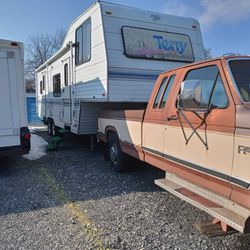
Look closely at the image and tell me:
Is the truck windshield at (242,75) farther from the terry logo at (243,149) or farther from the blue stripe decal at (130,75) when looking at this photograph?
the blue stripe decal at (130,75)

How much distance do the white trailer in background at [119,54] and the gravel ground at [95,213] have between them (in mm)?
1744

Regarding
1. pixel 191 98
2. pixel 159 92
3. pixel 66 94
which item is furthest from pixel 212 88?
pixel 66 94

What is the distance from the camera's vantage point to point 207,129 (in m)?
3.50

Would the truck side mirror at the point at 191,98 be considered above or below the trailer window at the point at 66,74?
below

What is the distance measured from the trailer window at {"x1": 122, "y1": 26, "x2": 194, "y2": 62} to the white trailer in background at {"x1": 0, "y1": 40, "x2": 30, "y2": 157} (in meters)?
2.43

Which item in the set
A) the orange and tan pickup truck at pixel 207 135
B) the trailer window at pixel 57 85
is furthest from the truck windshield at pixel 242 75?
the trailer window at pixel 57 85

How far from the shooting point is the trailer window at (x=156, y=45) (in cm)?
709

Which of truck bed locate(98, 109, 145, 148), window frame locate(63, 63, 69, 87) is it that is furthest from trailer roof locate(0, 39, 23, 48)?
window frame locate(63, 63, 69, 87)

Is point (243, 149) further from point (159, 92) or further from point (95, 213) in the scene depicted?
point (95, 213)

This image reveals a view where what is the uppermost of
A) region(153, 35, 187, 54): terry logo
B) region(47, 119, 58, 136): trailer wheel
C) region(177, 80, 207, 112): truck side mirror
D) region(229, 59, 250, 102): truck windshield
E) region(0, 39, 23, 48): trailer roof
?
region(153, 35, 187, 54): terry logo

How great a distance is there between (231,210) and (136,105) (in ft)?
16.0

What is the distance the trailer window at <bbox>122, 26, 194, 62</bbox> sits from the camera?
23.2ft

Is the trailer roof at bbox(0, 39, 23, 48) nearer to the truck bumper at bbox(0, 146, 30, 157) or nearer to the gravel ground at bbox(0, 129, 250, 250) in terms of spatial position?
the truck bumper at bbox(0, 146, 30, 157)

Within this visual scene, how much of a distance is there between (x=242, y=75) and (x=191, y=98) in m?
0.62
